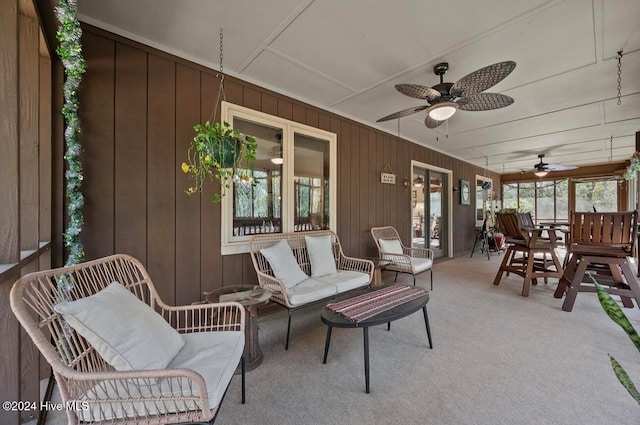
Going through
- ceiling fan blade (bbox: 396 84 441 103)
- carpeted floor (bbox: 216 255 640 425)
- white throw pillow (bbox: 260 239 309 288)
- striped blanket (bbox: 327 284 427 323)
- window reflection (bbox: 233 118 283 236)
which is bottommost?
carpeted floor (bbox: 216 255 640 425)

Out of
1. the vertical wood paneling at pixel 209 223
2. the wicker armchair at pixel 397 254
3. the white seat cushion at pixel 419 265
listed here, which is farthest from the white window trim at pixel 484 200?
the vertical wood paneling at pixel 209 223

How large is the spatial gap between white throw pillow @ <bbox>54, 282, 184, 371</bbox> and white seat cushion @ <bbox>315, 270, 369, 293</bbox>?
1.64 m

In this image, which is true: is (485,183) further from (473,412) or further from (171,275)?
(171,275)

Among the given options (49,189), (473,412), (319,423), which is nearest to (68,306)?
(49,189)

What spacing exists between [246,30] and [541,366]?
139 inches

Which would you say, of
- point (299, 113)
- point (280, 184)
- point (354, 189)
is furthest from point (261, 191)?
point (354, 189)

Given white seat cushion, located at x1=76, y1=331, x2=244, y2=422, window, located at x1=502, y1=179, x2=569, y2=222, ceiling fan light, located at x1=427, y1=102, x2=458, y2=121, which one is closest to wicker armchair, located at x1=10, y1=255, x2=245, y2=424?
white seat cushion, located at x1=76, y1=331, x2=244, y2=422

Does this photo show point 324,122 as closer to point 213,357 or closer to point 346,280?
point 346,280

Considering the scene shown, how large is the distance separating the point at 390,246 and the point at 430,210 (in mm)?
2488

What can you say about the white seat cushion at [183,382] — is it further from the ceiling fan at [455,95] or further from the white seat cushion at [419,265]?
the white seat cushion at [419,265]

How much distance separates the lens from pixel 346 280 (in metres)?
2.79

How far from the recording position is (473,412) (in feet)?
5.12

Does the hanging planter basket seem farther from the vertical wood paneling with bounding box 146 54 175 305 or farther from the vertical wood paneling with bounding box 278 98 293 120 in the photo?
the vertical wood paneling with bounding box 278 98 293 120

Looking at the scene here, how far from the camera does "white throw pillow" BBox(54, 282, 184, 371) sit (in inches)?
42.5
